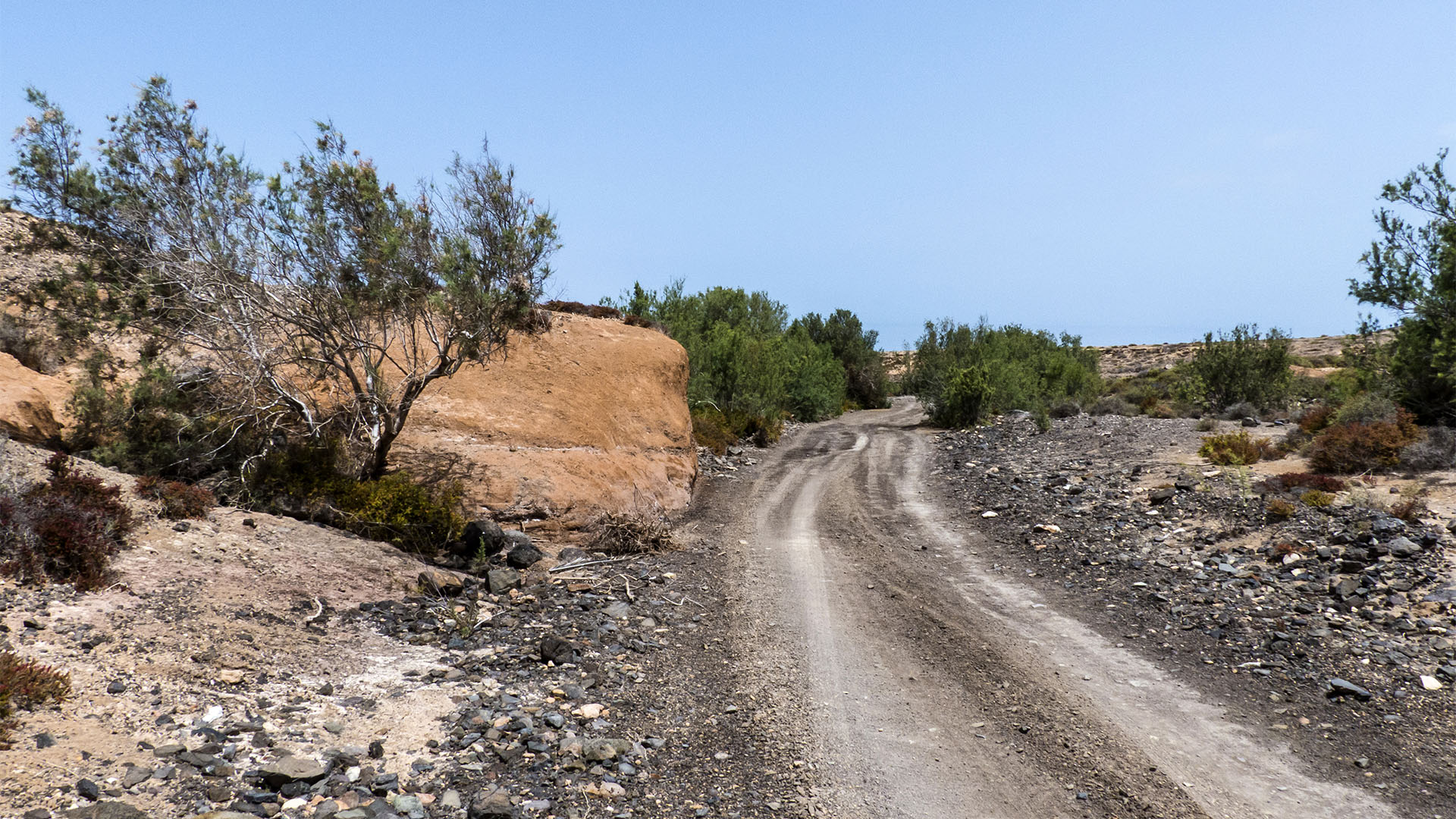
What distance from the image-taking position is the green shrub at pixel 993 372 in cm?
3139

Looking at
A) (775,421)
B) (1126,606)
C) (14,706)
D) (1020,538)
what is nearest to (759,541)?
(1020,538)

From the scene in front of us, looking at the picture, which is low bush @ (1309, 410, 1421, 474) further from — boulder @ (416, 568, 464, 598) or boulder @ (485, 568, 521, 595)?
boulder @ (416, 568, 464, 598)

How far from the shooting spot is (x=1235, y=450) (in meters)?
16.5

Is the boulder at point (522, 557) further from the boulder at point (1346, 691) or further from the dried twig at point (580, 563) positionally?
the boulder at point (1346, 691)

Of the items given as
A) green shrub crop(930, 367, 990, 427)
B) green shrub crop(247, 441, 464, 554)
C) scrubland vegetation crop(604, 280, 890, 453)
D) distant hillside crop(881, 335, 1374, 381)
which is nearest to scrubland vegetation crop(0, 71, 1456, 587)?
green shrub crop(247, 441, 464, 554)

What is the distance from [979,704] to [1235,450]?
13064 millimetres

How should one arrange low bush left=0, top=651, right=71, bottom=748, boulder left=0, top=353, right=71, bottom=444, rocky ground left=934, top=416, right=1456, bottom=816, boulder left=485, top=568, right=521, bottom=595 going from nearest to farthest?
low bush left=0, top=651, right=71, bottom=748
rocky ground left=934, top=416, right=1456, bottom=816
boulder left=485, top=568, right=521, bottom=595
boulder left=0, top=353, right=71, bottom=444

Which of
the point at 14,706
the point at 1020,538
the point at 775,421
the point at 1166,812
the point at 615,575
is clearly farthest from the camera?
the point at 775,421

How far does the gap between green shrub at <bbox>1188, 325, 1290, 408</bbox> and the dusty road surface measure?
2596cm

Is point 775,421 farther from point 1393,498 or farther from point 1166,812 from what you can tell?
point 1166,812

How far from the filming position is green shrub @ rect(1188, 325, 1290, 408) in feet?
105

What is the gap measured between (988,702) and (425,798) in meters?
5.12

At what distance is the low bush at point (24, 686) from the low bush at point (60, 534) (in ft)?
6.43

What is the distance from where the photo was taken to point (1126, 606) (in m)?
10.1
